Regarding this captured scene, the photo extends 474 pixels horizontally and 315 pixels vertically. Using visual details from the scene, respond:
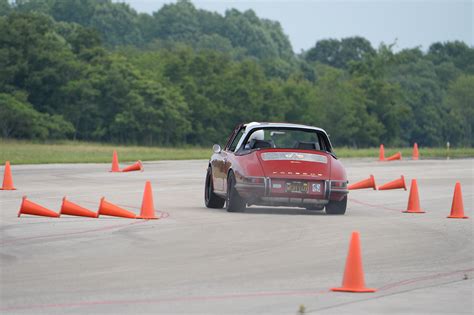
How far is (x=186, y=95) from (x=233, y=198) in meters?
77.8

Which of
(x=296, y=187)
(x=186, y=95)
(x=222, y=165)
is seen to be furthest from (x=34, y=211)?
(x=186, y=95)

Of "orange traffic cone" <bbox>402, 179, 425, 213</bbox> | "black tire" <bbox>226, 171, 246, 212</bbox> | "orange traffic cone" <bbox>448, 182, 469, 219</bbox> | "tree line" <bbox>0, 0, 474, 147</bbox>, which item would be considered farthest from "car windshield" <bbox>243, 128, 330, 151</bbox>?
"tree line" <bbox>0, 0, 474, 147</bbox>

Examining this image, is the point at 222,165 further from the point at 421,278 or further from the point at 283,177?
the point at 421,278

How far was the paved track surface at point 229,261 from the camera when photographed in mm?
9633

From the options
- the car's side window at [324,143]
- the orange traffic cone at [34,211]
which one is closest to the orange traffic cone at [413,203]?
the car's side window at [324,143]

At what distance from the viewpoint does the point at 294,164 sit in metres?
18.8

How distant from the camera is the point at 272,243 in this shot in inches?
565

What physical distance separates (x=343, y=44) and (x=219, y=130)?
90567 mm

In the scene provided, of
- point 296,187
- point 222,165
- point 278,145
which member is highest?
point 278,145

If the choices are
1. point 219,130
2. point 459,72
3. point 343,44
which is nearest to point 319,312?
point 219,130

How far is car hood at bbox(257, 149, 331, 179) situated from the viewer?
1866cm

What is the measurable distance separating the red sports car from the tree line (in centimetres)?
5734

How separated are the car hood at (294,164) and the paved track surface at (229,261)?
2.20 ft

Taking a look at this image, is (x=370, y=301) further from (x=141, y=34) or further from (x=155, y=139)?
(x=141, y=34)
